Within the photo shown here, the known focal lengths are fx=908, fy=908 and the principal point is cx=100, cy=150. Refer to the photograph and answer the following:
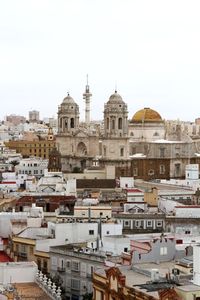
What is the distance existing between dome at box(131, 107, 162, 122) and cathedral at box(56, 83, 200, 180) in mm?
670

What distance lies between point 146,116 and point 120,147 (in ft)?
35.4

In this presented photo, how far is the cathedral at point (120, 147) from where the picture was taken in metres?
70.1

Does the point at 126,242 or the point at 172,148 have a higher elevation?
the point at 172,148

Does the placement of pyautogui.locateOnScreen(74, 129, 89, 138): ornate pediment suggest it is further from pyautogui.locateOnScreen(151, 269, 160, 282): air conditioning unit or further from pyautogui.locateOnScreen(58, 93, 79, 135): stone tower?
pyautogui.locateOnScreen(151, 269, 160, 282): air conditioning unit

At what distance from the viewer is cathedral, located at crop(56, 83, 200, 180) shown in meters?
70.1

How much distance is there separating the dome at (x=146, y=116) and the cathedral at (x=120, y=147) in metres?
0.67

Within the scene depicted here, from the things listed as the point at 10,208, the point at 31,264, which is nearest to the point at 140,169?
the point at 10,208

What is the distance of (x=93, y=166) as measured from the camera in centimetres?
7000

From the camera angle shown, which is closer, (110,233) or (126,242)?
(126,242)

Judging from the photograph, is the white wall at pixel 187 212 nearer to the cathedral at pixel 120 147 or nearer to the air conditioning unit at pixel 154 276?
the air conditioning unit at pixel 154 276

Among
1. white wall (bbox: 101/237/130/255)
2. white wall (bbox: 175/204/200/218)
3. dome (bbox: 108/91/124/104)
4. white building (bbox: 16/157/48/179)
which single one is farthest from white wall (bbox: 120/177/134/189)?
white wall (bbox: 101/237/130/255)

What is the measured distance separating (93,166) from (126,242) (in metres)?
40.3

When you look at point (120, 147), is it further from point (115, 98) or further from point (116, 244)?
point (116, 244)

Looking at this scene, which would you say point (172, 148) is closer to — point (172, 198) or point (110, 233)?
point (172, 198)
